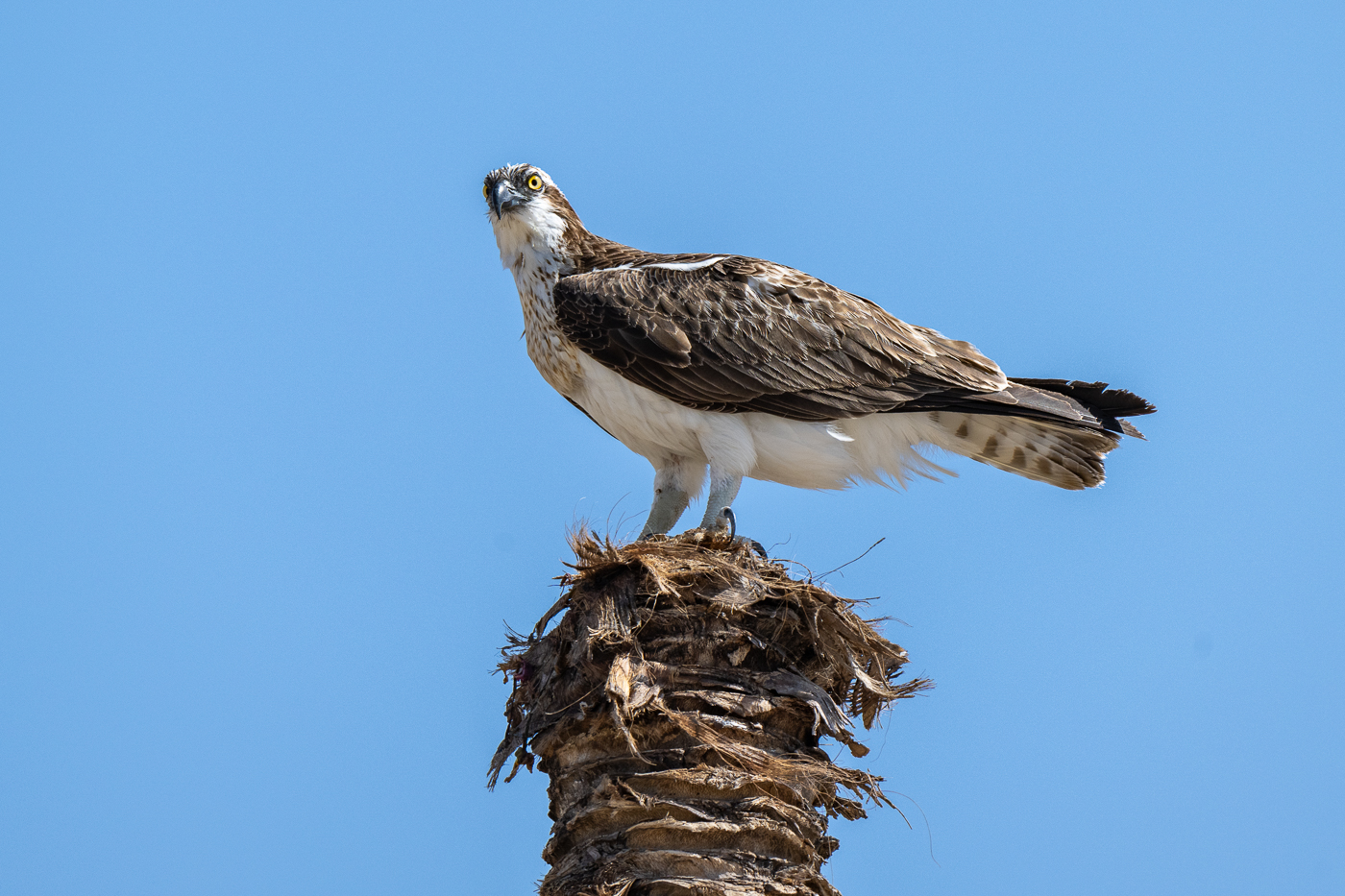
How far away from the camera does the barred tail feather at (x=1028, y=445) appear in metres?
8.47

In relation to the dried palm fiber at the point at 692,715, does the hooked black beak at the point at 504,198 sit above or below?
above

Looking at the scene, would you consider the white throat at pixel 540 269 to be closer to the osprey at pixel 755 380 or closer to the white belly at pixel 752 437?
the osprey at pixel 755 380

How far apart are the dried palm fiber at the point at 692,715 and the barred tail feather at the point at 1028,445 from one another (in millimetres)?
2156

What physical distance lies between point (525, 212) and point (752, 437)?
2099mm

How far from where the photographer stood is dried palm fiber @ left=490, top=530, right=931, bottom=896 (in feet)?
18.9

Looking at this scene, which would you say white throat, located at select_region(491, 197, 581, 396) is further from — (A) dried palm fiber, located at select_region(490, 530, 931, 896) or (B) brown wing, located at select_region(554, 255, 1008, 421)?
(A) dried palm fiber, located at select_region(490, 530, 931, 896)

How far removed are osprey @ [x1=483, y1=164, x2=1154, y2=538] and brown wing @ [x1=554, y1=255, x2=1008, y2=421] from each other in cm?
1

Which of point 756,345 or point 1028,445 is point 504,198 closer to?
point 756,345

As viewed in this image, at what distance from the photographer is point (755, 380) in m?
8.08

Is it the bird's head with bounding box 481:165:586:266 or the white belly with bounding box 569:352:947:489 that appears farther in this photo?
the bird's head with bounding box 481:165:586:266

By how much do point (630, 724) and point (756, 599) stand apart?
0.85 m

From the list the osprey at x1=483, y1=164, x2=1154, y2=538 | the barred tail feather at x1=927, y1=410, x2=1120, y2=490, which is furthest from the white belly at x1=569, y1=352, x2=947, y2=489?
the barred tail feather at x1=927, y1=410, x2=1120, y2=490

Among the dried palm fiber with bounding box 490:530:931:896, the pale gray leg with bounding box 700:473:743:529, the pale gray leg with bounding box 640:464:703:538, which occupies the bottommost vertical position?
the dried palm fiber with bounding box 490:530:931:896

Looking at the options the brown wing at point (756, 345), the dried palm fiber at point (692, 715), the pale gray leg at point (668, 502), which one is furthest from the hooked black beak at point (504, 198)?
the dried palm fiber at point (692, 715)
